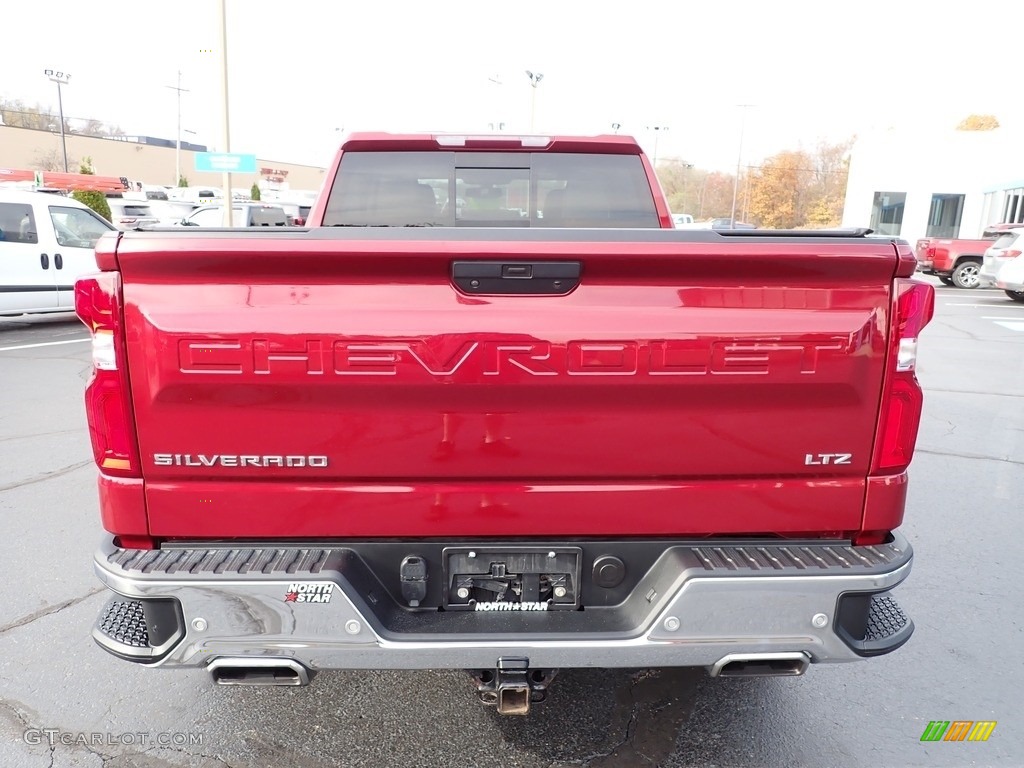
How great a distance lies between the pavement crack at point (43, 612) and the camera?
3.49 meters

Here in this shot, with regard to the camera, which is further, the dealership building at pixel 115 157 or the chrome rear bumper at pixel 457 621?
the dealership building at pixel 115 157

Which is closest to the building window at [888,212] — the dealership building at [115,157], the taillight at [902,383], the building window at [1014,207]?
the building window at [1014,207]

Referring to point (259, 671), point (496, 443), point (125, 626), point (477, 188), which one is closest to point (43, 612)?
point (125, 626)

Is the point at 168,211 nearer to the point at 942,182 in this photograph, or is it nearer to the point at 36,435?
the point at 36,435

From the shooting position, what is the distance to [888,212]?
1793 inches

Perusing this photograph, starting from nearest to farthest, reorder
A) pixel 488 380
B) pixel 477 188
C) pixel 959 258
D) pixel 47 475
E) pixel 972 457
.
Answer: pixel 488 380 → pixel 477 188 → pixel 47 475 → pixel 972 457 → pixel 959 258

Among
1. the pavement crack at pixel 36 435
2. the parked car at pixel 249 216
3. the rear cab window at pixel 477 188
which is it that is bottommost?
the pavement crack at pixel 36 435

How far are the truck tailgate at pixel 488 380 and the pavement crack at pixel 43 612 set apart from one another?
1973 mm

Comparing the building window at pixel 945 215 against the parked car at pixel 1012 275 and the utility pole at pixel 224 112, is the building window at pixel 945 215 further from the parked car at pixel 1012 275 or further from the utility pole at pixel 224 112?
the utility pole at pixel 224 112

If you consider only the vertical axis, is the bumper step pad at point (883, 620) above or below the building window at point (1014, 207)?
below

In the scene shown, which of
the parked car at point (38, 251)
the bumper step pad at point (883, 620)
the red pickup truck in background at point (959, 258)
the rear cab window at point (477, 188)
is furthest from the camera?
the red pickup truck in background at point (959, 258)

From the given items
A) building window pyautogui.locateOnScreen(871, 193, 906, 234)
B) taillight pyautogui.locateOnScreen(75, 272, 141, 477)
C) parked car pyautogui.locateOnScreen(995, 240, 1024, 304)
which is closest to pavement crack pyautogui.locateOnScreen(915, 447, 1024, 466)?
taillight pyautogui.locateOnScreen(75, 272, 141, 477)

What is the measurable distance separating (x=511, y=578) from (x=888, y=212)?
5018 centimetres

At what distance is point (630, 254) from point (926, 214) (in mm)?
46745
